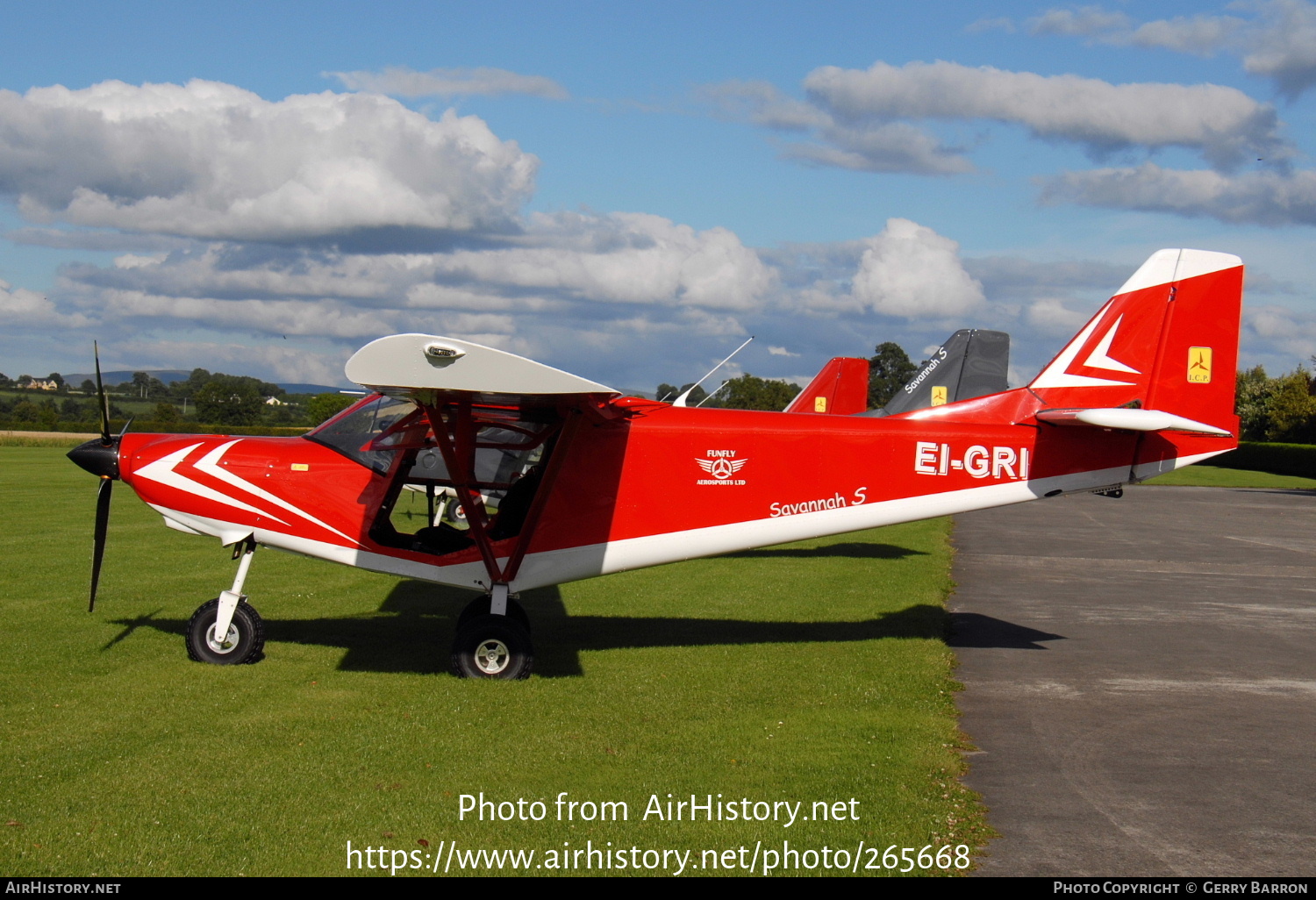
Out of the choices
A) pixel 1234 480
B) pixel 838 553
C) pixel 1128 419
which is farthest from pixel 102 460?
pixel 1234 480

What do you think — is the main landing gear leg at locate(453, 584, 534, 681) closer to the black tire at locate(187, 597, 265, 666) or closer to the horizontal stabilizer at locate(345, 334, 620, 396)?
the black tire at locate(187, 597, 265, 666)

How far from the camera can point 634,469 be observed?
8375 mm

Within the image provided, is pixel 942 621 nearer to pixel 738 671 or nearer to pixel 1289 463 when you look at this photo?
pixel 738 671

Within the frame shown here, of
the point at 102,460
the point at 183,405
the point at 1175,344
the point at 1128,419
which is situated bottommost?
the point at 183,405

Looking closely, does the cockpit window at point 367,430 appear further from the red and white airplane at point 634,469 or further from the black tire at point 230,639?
the black tire at point 230,639

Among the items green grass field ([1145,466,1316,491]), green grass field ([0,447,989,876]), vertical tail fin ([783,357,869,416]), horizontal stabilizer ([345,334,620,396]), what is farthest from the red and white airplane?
green grass field ([1145,466,1316,491])

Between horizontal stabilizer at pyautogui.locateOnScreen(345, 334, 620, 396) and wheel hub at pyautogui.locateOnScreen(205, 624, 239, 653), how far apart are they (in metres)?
2.97

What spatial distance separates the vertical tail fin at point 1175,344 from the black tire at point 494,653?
4.90 meters

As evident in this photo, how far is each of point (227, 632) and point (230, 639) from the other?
0.08 metres

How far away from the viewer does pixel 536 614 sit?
11.0 meters

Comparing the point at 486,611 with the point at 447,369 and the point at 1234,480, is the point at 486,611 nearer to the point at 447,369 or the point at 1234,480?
the point at 447,369

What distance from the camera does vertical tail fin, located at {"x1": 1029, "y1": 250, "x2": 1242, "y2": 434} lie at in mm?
8680

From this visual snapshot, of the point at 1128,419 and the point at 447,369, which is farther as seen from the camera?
the point at 1128,419
